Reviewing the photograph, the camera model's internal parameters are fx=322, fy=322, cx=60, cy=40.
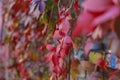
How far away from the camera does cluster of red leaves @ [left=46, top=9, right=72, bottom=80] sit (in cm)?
114

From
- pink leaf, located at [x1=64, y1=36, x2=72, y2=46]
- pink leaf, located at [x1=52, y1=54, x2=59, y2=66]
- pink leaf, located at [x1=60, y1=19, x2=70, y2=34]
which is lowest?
pink leaf, located at [x1=52, y1=54, x2=59, y2=66]

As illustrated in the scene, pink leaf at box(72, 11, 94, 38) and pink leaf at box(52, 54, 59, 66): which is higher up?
pink leaf at box(72, 11, 94, 38)

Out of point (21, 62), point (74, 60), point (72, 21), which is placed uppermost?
point (72, 21)

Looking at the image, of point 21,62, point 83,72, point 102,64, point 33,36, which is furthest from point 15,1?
point 102,64

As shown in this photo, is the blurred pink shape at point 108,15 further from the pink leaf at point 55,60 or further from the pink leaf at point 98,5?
the pink leaf at point 55,60

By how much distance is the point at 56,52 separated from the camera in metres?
1.25

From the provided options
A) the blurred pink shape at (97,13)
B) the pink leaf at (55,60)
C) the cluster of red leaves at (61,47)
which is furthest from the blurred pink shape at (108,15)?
the pink leaf at (55,60)

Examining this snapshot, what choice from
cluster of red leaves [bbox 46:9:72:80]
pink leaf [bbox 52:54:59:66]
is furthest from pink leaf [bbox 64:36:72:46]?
pink leaf [bbox 52:54:59:66]

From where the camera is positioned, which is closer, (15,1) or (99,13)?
(99,13)

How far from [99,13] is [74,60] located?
103 cm

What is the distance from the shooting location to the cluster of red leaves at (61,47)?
1142 mm

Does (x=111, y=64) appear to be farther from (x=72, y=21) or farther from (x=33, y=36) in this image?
(x=33, y=36)

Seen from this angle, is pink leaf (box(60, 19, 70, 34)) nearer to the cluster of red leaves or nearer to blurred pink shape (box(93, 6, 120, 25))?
the cluster of red leaves

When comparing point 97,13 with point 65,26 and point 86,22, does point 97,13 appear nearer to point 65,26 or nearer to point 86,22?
point 86,22
